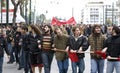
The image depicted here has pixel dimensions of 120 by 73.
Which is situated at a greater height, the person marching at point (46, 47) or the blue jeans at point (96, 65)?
the person marching at point (46, 47)

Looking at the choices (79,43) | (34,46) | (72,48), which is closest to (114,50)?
(79,43)

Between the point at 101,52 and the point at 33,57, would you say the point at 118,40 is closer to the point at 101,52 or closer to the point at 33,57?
the point at 101,52

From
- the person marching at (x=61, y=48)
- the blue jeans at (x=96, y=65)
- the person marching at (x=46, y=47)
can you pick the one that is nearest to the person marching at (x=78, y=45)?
the person marching at (x=61, y=48)

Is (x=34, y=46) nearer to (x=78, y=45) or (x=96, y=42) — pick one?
(x=78, y=45)

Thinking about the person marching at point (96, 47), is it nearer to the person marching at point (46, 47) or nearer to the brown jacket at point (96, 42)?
the brown jacket at point (96, 42)

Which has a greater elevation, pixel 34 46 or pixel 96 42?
pixel 96 42

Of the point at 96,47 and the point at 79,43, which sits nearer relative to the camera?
the point at 96,47

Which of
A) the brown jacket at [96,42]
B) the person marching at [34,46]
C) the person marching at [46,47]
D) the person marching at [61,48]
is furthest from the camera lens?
the person marching at [34,46]

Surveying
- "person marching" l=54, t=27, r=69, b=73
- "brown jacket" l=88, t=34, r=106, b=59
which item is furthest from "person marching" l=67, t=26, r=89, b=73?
"brown jacket" l=88, t=34, r=106, b=59

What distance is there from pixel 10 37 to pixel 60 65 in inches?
315

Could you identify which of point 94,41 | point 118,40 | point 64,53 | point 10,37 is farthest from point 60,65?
point 10,37

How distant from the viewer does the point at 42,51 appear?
48.9 ft

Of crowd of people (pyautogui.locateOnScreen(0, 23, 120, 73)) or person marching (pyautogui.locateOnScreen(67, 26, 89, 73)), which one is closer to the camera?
crowd of people (pyautogui.locateOnScreen(0, 23, 120, 73))

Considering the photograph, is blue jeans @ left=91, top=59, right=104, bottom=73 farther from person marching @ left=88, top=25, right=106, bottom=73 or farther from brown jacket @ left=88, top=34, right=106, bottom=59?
brown jacket @ left=88, top=34, right=106, bottom=59
